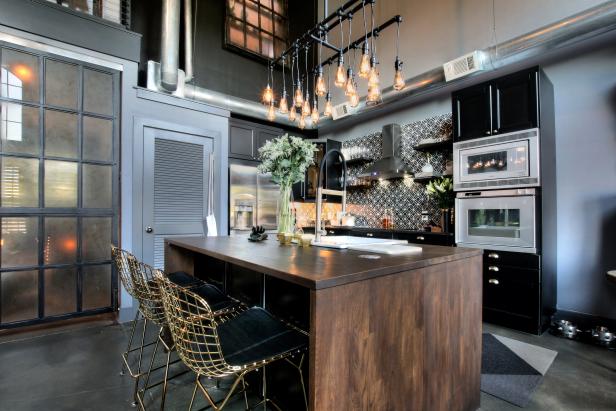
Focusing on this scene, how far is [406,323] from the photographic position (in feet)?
4.56

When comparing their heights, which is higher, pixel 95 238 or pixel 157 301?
pixel 95 238

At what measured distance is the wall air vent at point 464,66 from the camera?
136 inches

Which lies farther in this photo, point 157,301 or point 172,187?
point 172,187

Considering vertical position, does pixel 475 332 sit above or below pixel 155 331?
above

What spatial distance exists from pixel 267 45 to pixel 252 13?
1.97ft

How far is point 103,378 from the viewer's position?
219 centimetres

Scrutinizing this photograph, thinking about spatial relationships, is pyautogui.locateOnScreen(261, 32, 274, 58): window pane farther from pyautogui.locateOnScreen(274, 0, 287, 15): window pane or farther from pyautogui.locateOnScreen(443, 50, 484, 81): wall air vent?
pyautogui.locateOnScreen(443, 50, 484, 81): wall air vent

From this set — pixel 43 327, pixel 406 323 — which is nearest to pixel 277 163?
pixel 406 323

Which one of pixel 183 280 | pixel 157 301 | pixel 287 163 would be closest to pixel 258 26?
pixel 287 163

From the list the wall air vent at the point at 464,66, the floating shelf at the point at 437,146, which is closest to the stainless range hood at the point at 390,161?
the floating shelf at the point at 437,146

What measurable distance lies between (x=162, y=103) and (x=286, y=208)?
2652 millimetres

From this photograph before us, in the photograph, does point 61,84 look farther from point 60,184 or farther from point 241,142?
point 241,142

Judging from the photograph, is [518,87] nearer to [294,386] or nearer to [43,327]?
[294,386]

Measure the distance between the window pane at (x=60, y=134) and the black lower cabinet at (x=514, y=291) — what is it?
4.63 metres
